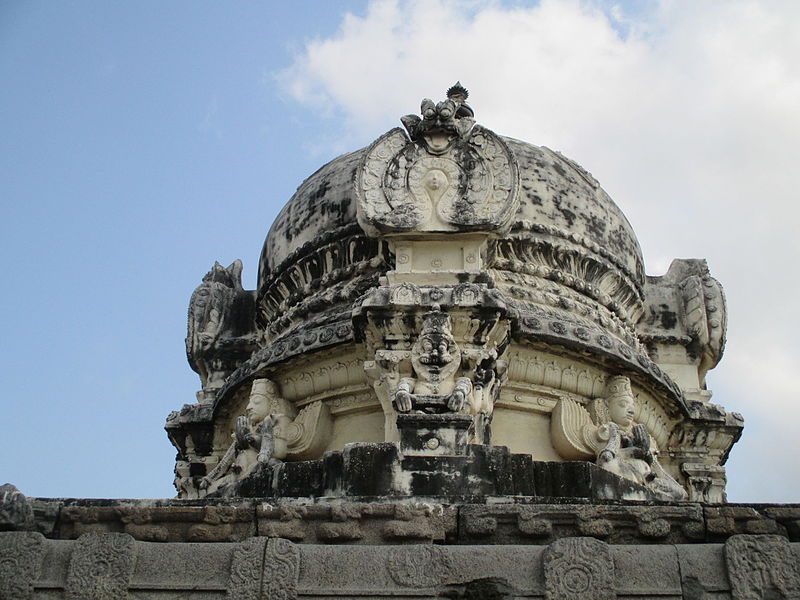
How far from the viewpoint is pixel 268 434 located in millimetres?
10336

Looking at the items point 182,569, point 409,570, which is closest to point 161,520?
point 182,569

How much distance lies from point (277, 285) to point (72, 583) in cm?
676

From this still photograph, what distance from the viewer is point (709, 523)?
6.14 metres

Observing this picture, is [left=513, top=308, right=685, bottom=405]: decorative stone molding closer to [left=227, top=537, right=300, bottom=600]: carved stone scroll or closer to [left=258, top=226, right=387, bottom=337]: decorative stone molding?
[left=258, top=226, right=387, bottom=337]: decorative stone molding

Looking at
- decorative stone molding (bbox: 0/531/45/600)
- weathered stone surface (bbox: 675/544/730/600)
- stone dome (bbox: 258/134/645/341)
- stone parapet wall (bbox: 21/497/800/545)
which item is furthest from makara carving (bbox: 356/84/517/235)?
decorative stone molding (bbox: 0/531/45/600)

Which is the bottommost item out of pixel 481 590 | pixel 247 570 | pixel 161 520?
pixel 481 590

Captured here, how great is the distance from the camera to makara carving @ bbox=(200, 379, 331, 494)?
10.1m

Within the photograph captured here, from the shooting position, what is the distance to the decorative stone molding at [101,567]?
6.02 m

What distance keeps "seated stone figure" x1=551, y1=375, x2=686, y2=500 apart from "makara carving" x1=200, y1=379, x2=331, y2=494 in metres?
2.53

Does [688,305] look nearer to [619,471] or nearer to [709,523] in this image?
[619,471]

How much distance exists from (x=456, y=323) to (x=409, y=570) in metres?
3.38

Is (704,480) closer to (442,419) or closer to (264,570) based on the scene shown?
(442,419)

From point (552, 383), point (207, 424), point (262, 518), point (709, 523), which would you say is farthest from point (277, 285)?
point (709, 523)

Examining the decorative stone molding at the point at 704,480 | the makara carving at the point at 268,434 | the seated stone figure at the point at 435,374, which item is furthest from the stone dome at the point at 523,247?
the seated stone figure at the point at 435,374
